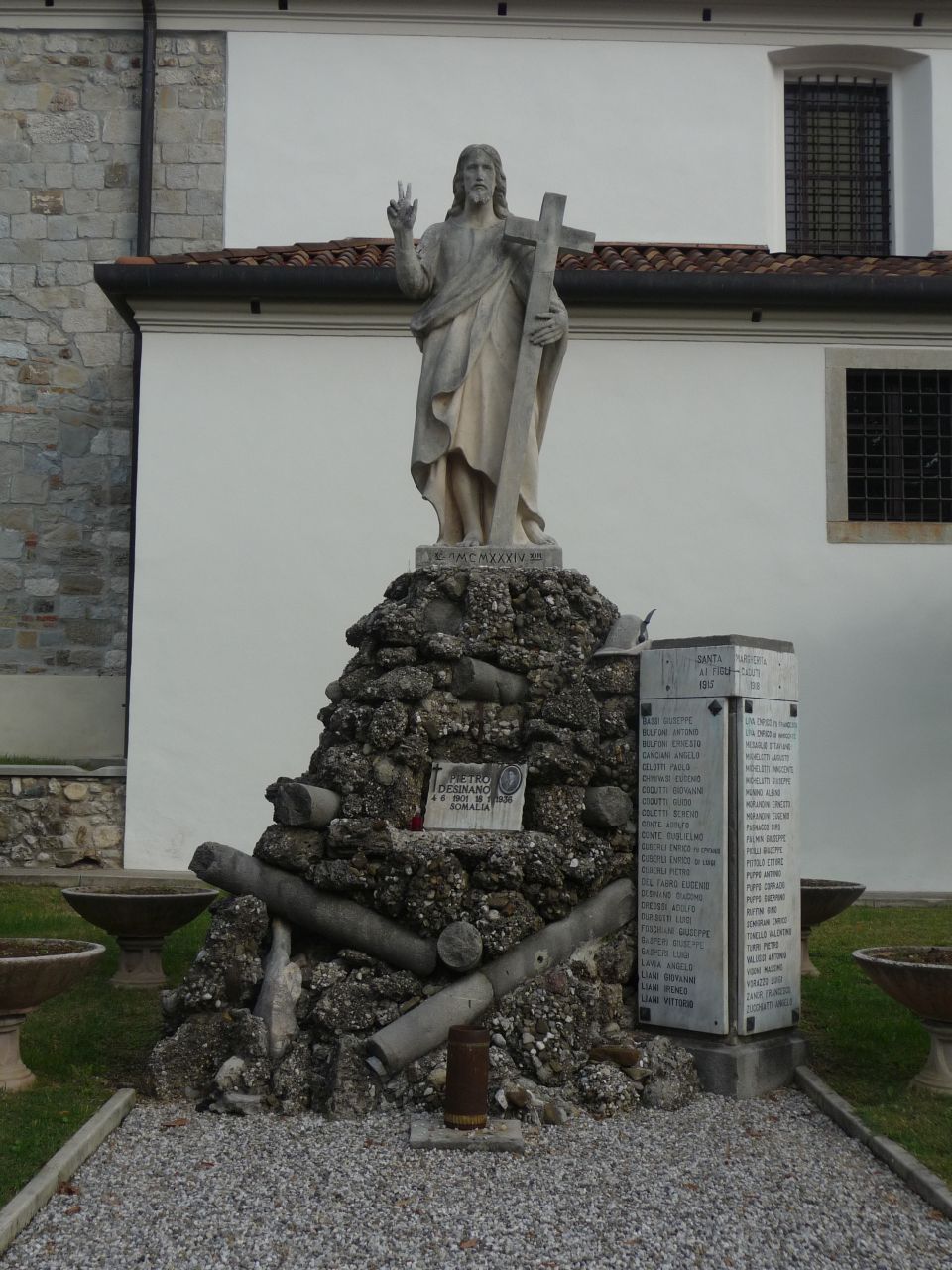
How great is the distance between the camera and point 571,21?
15352 mm

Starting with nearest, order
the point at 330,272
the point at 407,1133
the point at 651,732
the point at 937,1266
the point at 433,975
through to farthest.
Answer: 1. the point at 937,1266
2. the point at 407,1133
3. the point at 433,975
4. the point at 651,732
5. the point at 330,272

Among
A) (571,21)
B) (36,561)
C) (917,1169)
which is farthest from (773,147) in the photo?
(917,1169)

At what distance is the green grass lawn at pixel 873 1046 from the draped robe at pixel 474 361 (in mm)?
3005

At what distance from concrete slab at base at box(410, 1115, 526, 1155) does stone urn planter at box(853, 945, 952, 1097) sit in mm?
1723

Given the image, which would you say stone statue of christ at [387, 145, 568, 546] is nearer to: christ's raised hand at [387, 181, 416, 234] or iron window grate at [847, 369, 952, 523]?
christ's raised hand at [387, 181, 416, 234]

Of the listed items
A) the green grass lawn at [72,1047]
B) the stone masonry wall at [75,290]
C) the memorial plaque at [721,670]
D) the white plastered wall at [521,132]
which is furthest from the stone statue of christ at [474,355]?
the white plastered wall at [521,132]

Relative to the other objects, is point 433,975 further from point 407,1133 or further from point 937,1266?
point 937,1266

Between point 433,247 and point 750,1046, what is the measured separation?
4.38 meters

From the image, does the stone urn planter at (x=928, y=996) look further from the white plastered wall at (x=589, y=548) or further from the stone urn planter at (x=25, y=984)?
the white plastered wall at (x=589, y=548)

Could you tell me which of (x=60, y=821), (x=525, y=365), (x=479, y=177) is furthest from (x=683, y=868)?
(x=60, y=821)

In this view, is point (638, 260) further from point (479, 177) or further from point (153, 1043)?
point (153, 1043)

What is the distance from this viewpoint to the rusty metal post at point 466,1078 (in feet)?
17.3

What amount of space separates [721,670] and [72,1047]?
3604mm

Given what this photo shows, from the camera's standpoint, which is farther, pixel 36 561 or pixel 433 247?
pixel 36 561
